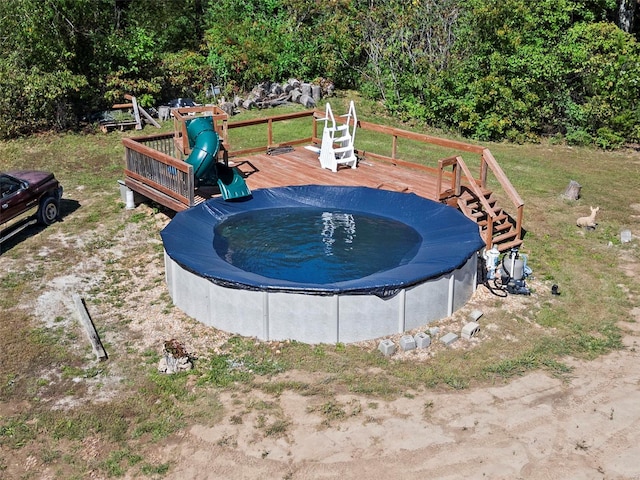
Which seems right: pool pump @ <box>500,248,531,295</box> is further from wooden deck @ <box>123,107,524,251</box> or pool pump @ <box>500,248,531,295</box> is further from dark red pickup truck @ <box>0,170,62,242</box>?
dark red pickup truck @ <box>0,170,62,242</box>

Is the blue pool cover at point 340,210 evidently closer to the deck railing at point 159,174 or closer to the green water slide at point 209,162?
the green water slide at point 209,162

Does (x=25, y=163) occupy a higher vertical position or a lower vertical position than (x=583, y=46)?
lower

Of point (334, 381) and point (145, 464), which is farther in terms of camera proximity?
point (334, 381)

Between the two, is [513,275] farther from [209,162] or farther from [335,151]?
[209,162]

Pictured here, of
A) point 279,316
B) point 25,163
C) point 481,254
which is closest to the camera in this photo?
point 279,316

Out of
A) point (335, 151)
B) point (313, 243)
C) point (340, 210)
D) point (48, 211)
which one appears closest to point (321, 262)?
point (313, 243)

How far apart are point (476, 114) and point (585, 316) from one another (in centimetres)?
1149

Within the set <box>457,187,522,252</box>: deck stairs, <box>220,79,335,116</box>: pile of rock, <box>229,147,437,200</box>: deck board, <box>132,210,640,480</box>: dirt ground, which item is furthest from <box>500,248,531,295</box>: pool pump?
<box>220,79,335,116</box>: pile of rock

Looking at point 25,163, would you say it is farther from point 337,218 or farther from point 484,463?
point 484,463

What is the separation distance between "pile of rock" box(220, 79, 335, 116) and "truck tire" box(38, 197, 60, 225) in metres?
9.08

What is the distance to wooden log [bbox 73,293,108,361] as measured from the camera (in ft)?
33.2

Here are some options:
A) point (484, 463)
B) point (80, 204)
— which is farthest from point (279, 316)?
point (80, 204)

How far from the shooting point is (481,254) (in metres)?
12.9

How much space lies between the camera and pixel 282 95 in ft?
79.8
